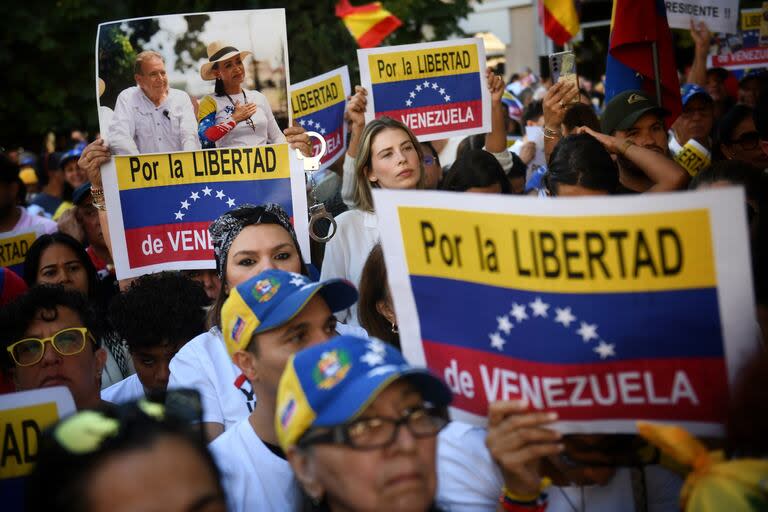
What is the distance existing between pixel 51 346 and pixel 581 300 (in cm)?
239

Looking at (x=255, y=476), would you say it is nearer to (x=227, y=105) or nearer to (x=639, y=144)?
(x=227, y=105)

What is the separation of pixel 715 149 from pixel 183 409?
5555 millimetres

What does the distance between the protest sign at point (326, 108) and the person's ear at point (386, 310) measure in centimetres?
268

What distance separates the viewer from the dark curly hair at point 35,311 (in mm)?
3965

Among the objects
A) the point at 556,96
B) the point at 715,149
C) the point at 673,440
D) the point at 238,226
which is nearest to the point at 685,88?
the point at 715,149

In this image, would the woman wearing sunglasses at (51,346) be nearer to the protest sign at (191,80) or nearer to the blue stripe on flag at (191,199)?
the blue stripe on flag at (191,199)

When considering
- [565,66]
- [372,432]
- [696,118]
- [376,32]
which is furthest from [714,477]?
[376,32]

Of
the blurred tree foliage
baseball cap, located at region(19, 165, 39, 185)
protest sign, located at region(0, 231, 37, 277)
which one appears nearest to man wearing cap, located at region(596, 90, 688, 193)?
protest sign, located at region(0, 231, 37, 277)

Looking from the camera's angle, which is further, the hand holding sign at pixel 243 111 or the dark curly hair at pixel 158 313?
the hand holding sign at pixel 243 111

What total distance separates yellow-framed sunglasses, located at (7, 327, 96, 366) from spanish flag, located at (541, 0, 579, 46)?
6.88m

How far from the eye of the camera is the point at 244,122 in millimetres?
5273

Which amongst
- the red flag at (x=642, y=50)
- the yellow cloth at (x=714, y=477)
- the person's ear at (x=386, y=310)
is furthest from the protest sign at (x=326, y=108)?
the yellow cloth at (x=714, y=477)

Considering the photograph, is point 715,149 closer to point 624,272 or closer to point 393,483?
point 624,272

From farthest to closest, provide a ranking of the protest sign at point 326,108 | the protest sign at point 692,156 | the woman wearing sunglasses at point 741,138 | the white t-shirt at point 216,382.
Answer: the protest sign at point 692,156
the protest sign at point 326,108
the woman wearing sunglasses at point 741,138
the white t-shirt at point 216,382
